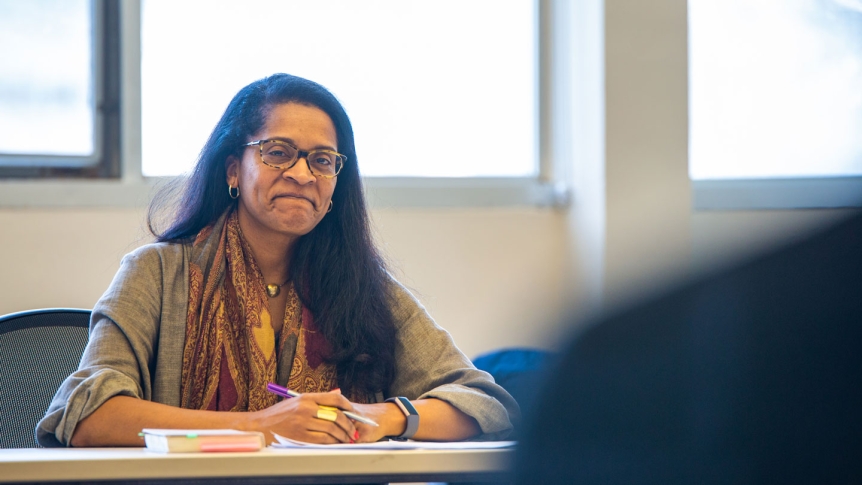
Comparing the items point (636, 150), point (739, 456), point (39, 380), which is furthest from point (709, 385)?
point (636, 150)

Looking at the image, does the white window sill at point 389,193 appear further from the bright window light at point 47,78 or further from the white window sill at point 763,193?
the white window sill at point 763,193

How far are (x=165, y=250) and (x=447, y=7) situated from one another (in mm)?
1954

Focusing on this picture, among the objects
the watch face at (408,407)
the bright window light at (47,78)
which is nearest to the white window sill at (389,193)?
the bright window light at (47,78)

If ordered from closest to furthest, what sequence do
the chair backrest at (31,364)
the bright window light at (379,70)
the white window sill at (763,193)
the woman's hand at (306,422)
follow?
the woman's hand at (306,422) < the chair backrest at (31,364) < the bright window light at (379,70) < the white window sill at (763,193)

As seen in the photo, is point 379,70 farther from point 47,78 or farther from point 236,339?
point 236,339

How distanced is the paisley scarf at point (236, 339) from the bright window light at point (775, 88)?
208 centimetres

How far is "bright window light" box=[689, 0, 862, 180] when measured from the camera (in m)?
3.36

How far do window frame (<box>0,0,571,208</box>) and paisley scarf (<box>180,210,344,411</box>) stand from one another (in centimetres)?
106

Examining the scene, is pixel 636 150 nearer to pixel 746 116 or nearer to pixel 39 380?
pixel 746 116

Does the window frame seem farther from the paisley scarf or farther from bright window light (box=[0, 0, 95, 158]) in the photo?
the paisley scarf

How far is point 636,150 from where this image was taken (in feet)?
10.0

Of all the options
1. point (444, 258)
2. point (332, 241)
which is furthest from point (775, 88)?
point (332, 241)

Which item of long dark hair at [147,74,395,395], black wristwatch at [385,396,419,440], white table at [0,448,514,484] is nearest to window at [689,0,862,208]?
long dark hair at [147,74,395,395]

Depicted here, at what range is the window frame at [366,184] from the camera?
9.50ft
